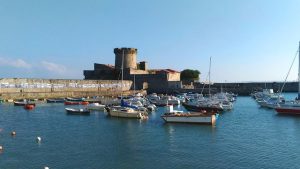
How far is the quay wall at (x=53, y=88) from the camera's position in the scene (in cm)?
5222

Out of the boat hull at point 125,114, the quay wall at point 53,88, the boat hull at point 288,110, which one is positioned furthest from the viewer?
Answer: the quay wall at point 53,88

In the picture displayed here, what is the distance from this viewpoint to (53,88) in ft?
195

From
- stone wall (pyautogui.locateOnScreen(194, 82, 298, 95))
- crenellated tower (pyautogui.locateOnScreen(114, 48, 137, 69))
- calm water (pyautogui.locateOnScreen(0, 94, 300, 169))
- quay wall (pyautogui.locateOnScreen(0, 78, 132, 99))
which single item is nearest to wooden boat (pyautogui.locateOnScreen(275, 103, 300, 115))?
calm water (pyautogui.locateOnScreen(0, 94, 300, 169))

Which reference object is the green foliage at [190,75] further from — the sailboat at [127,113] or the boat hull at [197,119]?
the boat hull at [197,119]

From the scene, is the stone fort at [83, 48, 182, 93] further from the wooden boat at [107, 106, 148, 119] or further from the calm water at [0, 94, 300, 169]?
the calm water at [0, 94, 300, 169]

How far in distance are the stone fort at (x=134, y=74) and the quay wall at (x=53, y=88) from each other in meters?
7.04

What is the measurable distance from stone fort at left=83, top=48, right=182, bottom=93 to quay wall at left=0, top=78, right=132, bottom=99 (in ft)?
23.1

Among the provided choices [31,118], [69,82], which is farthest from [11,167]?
[69,82]

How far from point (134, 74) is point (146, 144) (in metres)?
59.2

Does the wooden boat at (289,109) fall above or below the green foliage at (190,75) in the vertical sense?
below

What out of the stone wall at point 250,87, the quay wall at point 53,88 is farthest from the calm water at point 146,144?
the stone wall at point 250,87

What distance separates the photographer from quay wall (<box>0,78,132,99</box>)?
171ft

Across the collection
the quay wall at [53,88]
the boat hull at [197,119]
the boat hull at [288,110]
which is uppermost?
the quay wall at [53,88]

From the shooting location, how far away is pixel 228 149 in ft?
64.7
